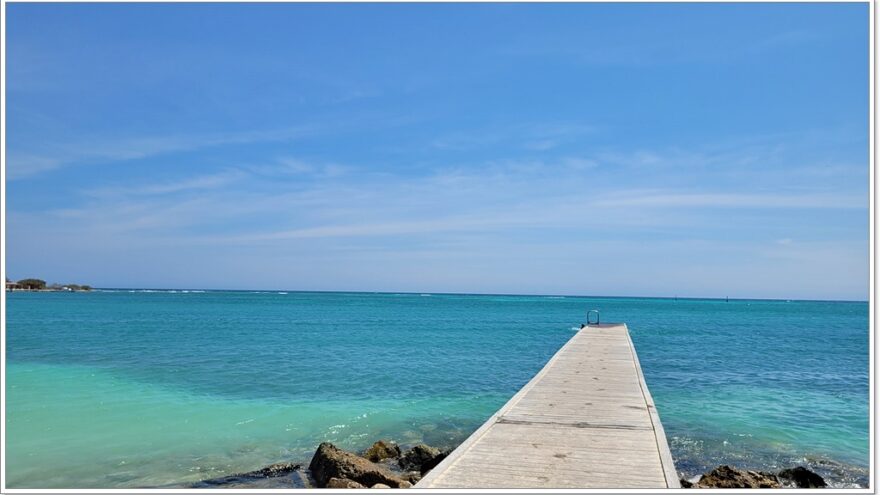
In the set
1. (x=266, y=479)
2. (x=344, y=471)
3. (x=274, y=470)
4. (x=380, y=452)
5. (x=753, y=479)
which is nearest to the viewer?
(x=344, y=471)

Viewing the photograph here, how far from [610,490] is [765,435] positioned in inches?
346

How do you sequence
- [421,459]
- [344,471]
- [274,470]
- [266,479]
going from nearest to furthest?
[344,471]
[266,479]
[274,470]
[421,459]

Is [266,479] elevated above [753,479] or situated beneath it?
situated beneath

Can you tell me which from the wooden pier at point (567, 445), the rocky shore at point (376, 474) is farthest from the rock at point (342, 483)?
the wooden pier at point (567, 445)

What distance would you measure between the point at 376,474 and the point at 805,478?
22.5 ft

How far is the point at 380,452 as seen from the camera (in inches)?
409

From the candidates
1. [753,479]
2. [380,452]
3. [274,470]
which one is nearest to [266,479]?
[274,470]

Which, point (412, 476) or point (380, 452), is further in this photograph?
point (380, 452)

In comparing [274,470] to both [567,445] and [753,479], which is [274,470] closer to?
[567,445]

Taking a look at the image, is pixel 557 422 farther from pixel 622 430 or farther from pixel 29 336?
pixel 29 336

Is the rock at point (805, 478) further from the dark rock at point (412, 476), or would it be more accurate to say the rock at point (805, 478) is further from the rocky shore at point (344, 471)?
the dark rock at point (412, 476)

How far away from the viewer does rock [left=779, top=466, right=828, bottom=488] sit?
31.3ft

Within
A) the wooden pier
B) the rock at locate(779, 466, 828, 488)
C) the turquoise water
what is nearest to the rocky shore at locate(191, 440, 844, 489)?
the rock at locate(779, 466, 828, 488)

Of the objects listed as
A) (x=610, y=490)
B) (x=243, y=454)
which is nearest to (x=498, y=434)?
(x=610, y=490)
